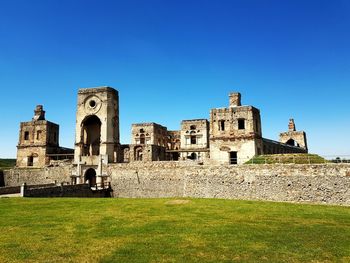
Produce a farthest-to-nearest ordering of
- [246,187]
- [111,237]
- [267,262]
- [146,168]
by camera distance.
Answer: [146,168] → [246,187] → [111,237] → [267,262]

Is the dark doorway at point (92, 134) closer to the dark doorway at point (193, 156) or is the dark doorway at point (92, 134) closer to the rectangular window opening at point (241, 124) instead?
the dark doorway at point (193, 156)

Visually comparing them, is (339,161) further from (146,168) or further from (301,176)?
(146,168)

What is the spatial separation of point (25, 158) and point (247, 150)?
120ft

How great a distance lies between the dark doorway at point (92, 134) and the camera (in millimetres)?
47094

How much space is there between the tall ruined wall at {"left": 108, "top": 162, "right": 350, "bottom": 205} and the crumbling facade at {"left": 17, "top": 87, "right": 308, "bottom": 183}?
360 cm

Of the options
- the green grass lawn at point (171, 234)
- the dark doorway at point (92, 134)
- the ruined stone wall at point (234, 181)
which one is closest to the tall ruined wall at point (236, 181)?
the ruined stone wall at point (234, 181)

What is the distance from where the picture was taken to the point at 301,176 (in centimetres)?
2648

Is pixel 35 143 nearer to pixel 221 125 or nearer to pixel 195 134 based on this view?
pixel 195 134

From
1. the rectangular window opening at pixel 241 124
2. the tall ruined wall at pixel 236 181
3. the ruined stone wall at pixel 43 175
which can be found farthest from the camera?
the ruined stone wall at pixel 43 175

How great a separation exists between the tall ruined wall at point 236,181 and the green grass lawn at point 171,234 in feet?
21.7

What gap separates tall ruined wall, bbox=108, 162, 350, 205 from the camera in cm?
2517

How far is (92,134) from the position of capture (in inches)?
1902

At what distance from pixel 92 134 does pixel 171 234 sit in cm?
3796

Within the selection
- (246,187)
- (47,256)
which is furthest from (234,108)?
(47,256)
